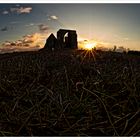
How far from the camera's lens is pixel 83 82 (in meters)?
1.57

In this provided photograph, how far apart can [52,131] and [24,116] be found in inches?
6.0

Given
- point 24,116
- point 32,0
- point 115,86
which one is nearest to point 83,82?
point 115,86

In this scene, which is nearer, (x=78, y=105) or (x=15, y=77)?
(x=78, y=105)

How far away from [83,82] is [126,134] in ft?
1.46

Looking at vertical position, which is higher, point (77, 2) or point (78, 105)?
point (77, 2)

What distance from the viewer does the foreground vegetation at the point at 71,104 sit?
47.8 inches

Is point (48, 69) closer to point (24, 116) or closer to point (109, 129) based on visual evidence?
point (24, 116)

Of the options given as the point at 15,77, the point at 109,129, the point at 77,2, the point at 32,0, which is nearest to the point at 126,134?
the point at 109,129

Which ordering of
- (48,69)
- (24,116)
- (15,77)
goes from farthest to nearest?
(48,69) → (15,77) → (24,116)

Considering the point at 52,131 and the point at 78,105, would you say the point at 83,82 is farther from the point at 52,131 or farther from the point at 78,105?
the point at 52,131

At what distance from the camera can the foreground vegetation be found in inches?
47.8

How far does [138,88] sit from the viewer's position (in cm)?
153

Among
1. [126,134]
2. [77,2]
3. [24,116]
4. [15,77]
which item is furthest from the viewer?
[77,2]

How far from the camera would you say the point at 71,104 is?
4.42 feet
